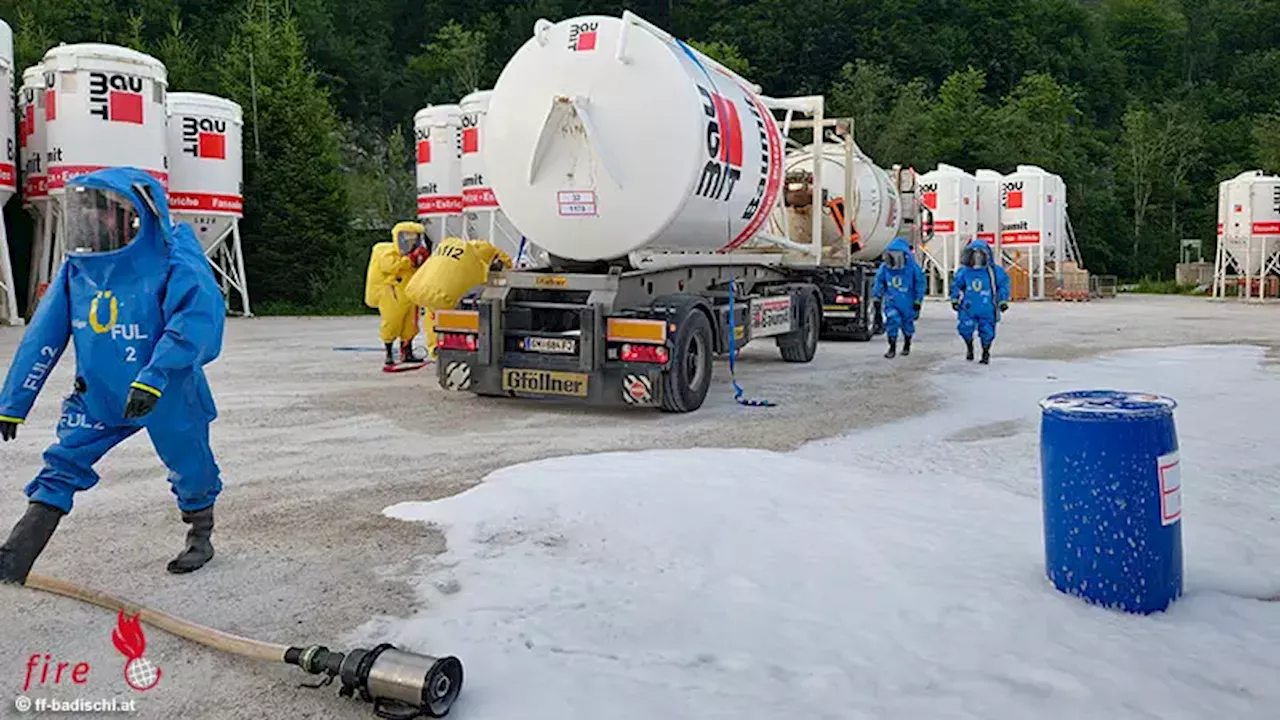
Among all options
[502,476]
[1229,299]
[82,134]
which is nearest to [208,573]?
[502,476]

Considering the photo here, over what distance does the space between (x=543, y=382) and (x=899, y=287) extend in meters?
6.63

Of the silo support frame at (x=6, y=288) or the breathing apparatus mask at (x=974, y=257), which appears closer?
the breathing apparatus mask at (x=974, y=257)

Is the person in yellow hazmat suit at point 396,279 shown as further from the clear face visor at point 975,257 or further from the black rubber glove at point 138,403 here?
the black rubber glove at point 138,403

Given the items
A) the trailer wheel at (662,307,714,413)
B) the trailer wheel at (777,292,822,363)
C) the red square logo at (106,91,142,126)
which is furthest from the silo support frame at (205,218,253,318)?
the trailer wheel at (662,307,714,413)

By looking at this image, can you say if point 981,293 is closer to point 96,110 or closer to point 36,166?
point 96,110

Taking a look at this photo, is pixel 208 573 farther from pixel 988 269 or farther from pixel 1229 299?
pixel 1229 299

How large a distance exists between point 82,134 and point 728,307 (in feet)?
50.5

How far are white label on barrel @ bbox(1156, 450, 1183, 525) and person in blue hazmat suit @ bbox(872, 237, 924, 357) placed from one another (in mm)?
9859

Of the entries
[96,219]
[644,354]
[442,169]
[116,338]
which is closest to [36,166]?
[442,169]

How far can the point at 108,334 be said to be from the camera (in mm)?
4430

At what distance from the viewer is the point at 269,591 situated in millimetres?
4586

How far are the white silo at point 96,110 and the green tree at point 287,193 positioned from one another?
7154 millimetres

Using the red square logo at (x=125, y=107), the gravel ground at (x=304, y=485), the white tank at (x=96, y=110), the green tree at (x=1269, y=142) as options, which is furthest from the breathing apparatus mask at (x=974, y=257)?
the green tree at (x=1269, y=142)

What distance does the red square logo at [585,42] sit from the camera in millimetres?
9398
